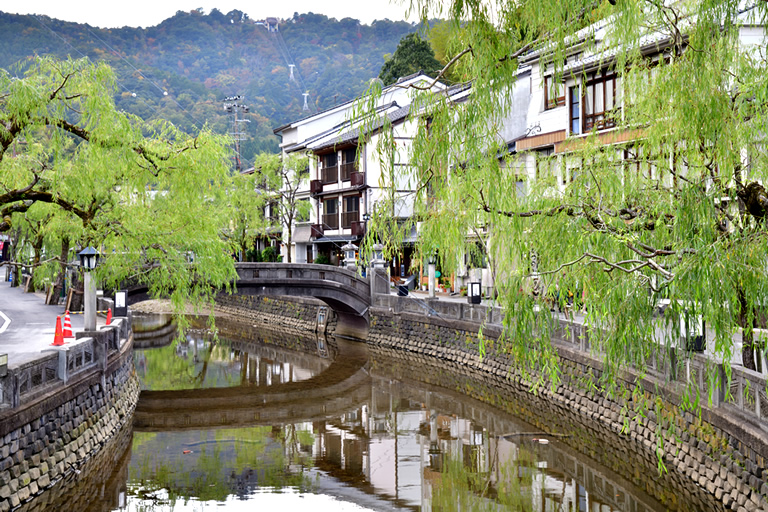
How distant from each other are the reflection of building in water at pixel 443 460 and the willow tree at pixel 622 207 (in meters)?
5.57

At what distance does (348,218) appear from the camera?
45.6 m

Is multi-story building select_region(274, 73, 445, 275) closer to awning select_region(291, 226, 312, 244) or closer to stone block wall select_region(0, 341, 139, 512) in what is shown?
awning select_region(291, 226, 312, 244)

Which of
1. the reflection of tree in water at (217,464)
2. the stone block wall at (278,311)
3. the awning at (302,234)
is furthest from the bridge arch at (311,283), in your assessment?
the awning at (302,234)

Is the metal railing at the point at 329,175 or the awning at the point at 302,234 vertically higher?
the metal railing at the point at 329,175

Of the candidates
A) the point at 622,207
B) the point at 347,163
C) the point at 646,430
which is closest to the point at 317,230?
the point at 347,163

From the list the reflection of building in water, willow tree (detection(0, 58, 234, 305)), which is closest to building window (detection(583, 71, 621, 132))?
the reflection of building in water

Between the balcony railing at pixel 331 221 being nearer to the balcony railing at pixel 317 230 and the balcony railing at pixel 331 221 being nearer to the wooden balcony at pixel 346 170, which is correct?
the balcony railing at pixel 317 230

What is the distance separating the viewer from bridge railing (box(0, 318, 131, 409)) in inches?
462

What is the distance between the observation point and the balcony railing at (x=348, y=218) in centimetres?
4478

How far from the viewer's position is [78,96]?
13.0 metres

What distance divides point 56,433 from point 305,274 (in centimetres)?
2100

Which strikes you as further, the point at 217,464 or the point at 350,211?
the point at 350,211

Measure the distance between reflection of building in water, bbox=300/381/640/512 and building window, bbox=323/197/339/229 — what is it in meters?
26.5

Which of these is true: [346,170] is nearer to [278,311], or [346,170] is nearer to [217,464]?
[278,311]
